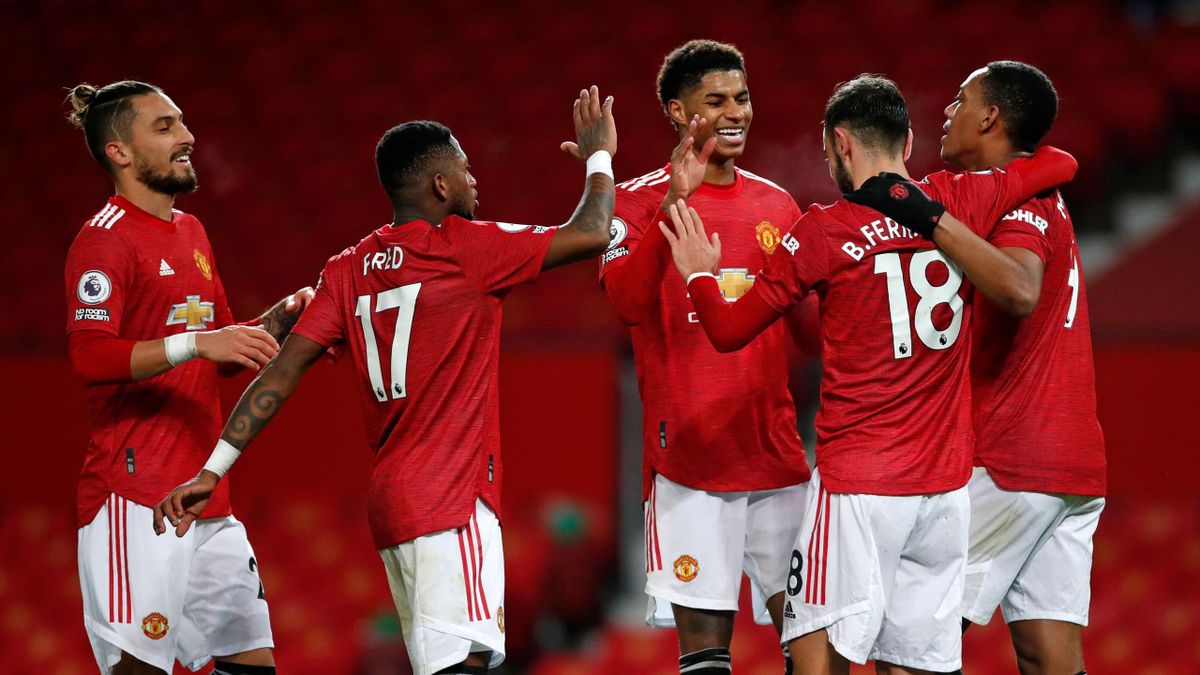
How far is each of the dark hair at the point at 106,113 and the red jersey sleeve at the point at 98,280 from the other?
1.33 feet

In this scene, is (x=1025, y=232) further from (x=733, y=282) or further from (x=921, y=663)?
(x=921, y=663)

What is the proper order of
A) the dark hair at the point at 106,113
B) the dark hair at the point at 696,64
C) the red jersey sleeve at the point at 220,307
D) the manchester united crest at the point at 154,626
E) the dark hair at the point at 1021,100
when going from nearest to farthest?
the dark hair at the point at 1021,100 → the manchester united crest at the point at 154,626 → the dark hair at the point at 696,64 → the dark hair at the point at 106,113 → the red jersey sleeve at the point at 220,307

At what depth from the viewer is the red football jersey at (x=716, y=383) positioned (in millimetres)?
4625

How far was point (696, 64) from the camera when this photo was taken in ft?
16.0

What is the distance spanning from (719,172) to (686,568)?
138cm

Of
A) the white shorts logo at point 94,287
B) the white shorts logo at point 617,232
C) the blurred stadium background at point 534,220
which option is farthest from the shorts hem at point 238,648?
the blurred stadium background at point 534,220

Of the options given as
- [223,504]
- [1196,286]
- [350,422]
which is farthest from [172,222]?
[1196,286]

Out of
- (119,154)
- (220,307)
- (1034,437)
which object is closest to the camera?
(1034,437)

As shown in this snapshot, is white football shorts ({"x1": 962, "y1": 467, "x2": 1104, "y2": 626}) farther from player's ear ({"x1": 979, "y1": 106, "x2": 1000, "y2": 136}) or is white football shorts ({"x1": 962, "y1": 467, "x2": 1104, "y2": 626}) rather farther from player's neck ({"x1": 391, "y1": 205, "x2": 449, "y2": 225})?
player's neck ({"x1": 391, "y1": 205, "x2": 449, "y2": 225})

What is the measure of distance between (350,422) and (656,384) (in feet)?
9.40

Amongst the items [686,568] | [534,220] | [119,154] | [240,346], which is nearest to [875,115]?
[686,568]

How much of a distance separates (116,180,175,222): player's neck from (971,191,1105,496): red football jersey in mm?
2916

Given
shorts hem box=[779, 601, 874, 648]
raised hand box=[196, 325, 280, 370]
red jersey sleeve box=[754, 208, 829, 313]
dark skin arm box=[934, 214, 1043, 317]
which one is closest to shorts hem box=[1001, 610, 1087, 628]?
shorts hem box=[779, 601, 874, 648]

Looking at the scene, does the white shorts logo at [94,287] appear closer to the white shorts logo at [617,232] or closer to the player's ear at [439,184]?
the player's ear at [439,184]
